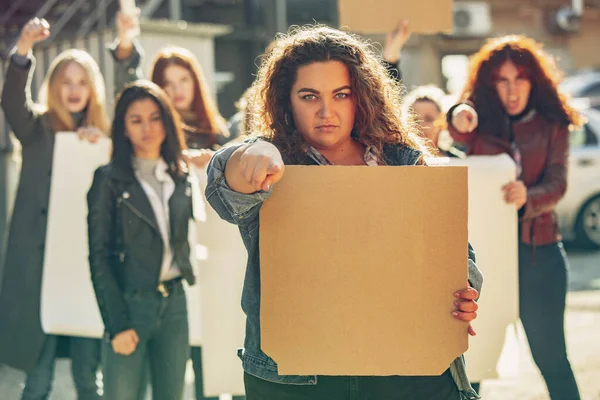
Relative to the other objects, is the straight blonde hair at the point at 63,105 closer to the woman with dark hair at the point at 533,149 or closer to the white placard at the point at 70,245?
the white placard at the point at 70,245

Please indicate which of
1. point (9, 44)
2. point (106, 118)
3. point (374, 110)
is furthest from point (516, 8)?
point (374, 110)

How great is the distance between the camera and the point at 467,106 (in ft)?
13.4

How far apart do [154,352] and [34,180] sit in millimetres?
1368

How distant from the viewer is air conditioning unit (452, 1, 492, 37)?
16406 mm

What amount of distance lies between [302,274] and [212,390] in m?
2.09

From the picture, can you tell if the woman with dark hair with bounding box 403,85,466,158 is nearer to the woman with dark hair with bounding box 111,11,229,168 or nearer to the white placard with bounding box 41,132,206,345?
the woman with dark hair with bounding box 111,11,229,168

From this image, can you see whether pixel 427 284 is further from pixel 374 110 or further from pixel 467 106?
pixel 467 106

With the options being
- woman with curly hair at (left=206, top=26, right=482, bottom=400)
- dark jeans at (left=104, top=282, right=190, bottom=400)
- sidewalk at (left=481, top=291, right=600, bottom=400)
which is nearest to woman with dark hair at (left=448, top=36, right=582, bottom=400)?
sidewalk at (left=481, top=291, right=600, bottom=400)

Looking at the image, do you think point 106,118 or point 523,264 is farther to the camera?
point 106,118

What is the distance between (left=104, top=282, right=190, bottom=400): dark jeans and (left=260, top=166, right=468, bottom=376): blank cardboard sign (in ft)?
5.41

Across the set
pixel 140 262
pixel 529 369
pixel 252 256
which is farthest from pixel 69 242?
pixel 529 369

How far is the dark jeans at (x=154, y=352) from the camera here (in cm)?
382

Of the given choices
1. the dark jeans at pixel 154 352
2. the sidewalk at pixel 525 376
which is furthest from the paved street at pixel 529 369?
the dark jeans at pixel 154 352

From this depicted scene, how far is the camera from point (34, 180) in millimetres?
4871
